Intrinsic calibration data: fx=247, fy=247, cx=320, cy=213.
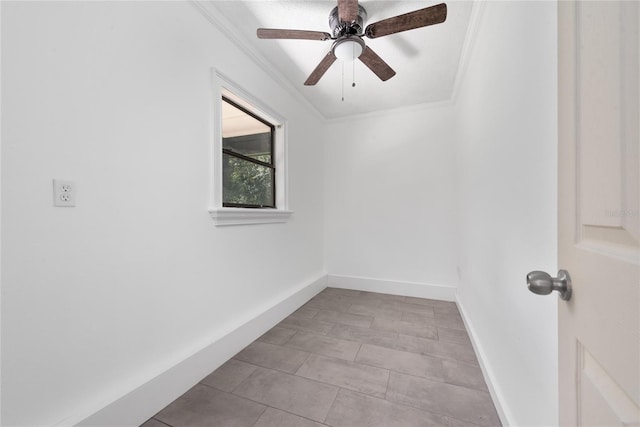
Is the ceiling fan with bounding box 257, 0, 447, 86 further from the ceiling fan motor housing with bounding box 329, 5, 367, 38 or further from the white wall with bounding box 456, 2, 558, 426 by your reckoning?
the white wall with bounding box 456, 2, 558, 426

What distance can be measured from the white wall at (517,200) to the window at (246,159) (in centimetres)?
186

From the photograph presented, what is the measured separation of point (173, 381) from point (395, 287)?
2.67 metres

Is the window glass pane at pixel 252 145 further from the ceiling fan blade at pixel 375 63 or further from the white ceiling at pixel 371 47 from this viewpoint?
the ceiling fan blade at pixel 375 63

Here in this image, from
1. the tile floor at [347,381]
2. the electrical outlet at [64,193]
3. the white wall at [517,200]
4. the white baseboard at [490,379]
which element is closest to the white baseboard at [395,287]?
the tile floor at [347,381]

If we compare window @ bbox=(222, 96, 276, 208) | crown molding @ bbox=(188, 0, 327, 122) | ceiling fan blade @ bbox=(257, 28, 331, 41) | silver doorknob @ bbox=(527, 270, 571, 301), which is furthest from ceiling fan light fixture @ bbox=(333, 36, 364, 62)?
silver doorknob @ bbox=(527, 270, 571, 301)

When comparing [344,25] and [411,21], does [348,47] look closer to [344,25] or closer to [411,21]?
[344,25]

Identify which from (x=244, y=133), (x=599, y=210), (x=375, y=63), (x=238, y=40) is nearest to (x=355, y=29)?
(x=375, y=63)

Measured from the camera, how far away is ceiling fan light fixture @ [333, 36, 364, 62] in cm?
174

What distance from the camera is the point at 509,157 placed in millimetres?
1166

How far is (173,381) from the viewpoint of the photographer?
1442mm

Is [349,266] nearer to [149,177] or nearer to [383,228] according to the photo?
[383,228]

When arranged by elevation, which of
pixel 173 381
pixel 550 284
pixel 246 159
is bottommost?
pixel 173 381

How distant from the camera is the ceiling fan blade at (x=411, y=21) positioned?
1440 millimetres

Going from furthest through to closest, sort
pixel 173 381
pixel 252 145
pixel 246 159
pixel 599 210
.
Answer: pixel 252 145 → pixel 246 159 → pixel 173 381 → pixel 599 210
